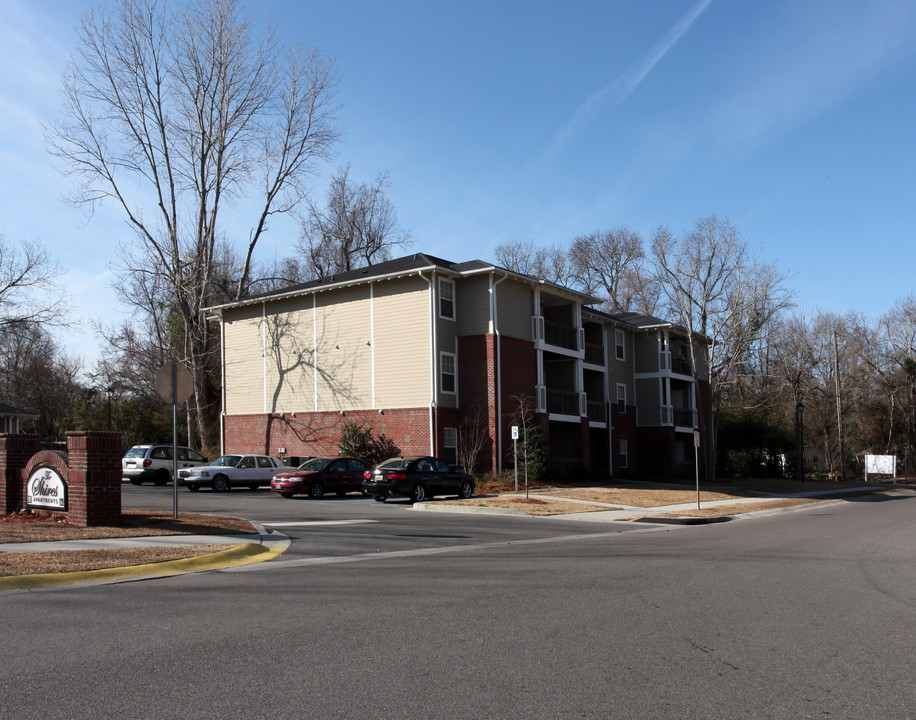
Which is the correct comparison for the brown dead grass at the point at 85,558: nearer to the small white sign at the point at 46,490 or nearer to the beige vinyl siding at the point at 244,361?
the small white sign at the point at 46,490

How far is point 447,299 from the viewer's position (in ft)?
108

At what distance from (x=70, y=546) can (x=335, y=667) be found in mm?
7378

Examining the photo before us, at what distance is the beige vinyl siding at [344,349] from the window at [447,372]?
3.46 meters

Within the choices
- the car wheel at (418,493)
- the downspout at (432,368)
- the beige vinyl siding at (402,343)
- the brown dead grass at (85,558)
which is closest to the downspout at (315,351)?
the beige vinyl siding at (402,343)

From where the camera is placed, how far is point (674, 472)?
146ft

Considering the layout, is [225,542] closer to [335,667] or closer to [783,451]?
[335,667]

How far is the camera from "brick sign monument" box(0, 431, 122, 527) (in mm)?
13258

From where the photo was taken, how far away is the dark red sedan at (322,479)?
2608cm

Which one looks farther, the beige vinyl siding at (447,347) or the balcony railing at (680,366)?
the balcony railing at (680,366)

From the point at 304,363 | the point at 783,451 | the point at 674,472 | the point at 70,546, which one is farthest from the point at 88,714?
the point at 783,451

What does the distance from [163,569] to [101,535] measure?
2772 mm

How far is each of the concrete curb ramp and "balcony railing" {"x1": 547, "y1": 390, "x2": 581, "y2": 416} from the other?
24.4 metres

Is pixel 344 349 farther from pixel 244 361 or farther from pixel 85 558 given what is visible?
pixel 85 558

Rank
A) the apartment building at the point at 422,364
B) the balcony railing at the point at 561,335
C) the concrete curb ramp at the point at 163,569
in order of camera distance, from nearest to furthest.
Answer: the concrete curb ramp at the point at 163,569
the apartment building at the point at 422,364
the balcony railing at the point at 561,335
